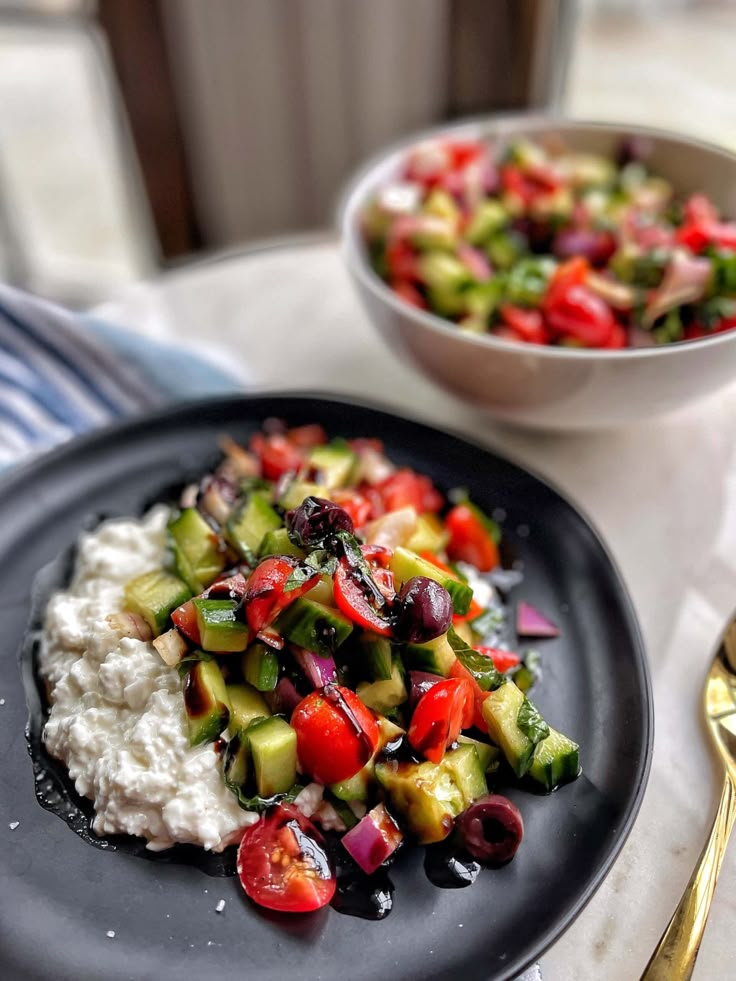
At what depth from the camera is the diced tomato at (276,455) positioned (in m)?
1.36

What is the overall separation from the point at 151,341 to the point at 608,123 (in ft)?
3.41

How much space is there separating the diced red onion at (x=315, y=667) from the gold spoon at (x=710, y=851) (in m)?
0.45

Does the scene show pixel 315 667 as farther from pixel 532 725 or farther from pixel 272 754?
pixel 532 725

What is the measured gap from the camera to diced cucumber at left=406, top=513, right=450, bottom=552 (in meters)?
1.18

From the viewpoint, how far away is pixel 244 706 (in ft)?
3.31

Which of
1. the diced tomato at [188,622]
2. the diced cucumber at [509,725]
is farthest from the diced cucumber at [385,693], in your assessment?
the diced tomato at [188,622]

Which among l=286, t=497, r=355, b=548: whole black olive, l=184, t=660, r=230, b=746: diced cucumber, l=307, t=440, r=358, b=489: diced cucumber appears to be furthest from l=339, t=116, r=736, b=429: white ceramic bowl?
l=184, t=660, r=230, b=746: diced cucumber

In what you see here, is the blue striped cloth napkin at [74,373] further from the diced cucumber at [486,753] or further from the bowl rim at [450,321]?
the diced cucumber at [486,753]

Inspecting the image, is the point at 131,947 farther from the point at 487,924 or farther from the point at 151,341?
the point at 151,341

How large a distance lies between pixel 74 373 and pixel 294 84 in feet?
5.94

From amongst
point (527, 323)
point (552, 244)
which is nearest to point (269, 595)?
point (527, 323)

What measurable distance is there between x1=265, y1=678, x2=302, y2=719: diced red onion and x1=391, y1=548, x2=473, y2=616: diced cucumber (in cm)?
18

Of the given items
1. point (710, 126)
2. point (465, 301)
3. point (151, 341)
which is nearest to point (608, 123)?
point (465, 301)

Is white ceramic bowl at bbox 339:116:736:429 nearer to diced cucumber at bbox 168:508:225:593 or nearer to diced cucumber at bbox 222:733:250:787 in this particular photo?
diced cucumber at bbox 168:508:225:593
